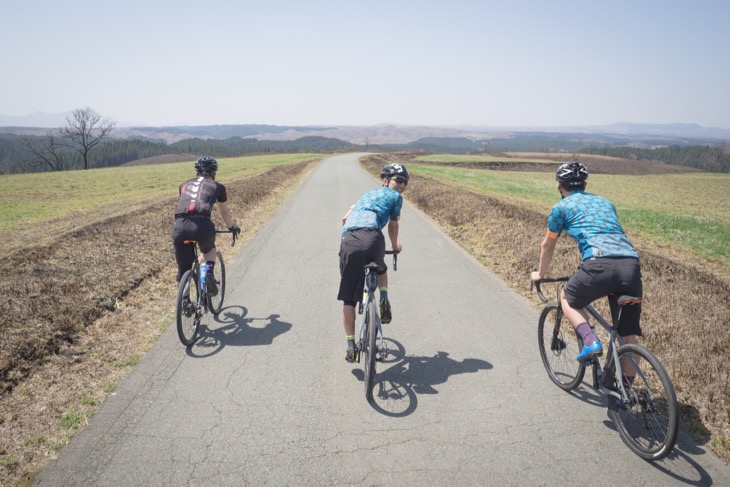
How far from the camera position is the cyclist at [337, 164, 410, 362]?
168 inches

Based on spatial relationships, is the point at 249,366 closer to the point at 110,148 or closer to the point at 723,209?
the point at 723,209

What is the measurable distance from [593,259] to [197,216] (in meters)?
4.69

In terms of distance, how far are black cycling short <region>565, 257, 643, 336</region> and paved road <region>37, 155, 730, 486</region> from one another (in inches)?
42.4

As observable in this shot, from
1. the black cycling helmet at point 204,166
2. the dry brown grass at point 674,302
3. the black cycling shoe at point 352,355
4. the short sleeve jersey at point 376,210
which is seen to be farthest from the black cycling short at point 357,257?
the dry brown grass at point 674,302

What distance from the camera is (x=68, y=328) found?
5391mm

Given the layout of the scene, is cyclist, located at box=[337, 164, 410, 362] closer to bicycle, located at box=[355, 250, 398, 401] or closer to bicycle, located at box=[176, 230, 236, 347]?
bicycle, located at box=[355, 250, 398, 401]

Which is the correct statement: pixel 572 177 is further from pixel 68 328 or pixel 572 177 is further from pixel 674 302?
pixel 68 328

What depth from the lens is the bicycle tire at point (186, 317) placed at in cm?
496

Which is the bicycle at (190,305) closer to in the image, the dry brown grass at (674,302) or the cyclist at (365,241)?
the cyclist at (365,241)

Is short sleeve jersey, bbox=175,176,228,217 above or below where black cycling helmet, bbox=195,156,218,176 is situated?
below

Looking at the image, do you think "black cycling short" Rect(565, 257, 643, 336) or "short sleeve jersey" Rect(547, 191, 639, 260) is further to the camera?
"short sleeve jersey" Rect(547, 191, 639, 260)

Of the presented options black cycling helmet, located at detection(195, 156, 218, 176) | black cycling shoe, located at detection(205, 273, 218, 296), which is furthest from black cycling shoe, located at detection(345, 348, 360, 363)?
black cycling helmet, located at detection(195, 156, 218, 176)

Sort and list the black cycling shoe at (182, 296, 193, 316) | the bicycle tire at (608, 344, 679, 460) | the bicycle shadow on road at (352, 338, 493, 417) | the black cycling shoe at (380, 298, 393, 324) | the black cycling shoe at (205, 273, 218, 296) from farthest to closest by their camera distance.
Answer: the black cycling shoe at (205, 273, 218, 296), the black cycling shoe at (182, 296, 193, 316), the black cycling shoe at (380, 298, 393, 324), the bicycle shadow on road at (352, 338, 493, 417), the bicycle tire at (608, 344, 679, 460)

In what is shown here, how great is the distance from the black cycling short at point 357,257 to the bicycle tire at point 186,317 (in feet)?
7.09
